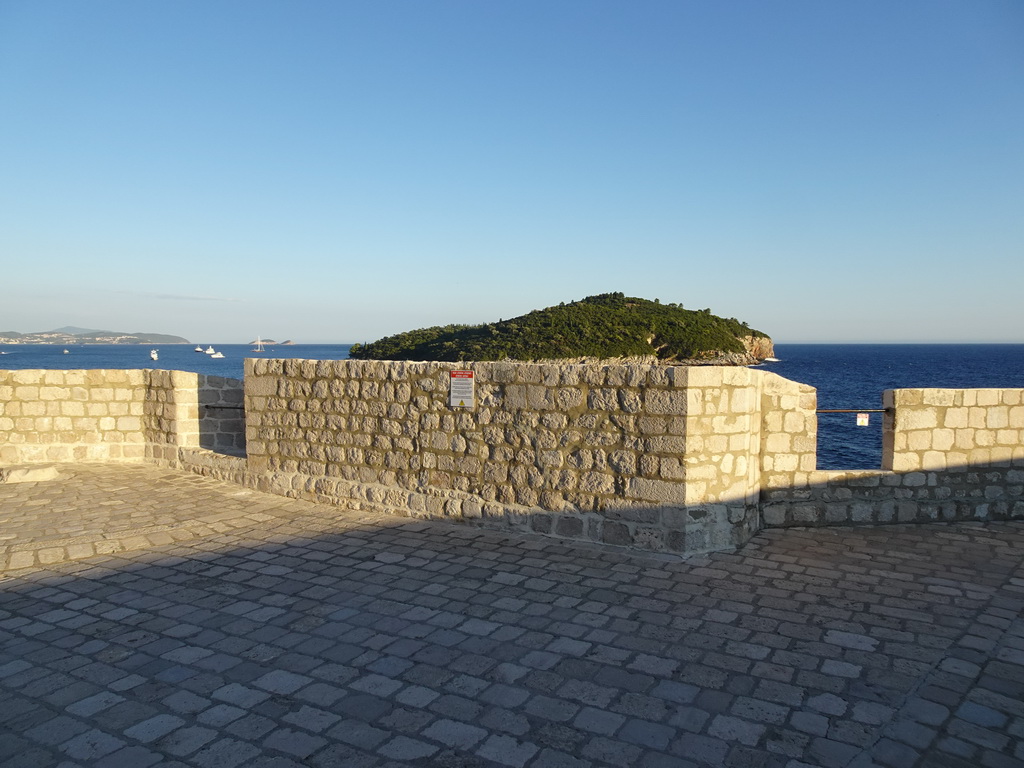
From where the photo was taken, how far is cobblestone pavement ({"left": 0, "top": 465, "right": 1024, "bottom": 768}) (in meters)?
3.19

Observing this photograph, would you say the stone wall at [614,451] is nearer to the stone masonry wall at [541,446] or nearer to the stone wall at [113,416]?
the stone masonry wall at [541,446]

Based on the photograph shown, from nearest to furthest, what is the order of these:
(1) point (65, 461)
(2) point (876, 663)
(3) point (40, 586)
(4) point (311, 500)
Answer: (2) point (876, 663) → (3) point (40, 586) → (4) point (311, 500) → (1) point (65, 461)

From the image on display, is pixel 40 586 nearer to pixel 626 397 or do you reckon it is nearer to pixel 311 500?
pixel 311 500

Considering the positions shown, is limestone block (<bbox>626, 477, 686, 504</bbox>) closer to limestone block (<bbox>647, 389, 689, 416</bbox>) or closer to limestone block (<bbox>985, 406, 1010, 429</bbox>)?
limestone block (<bbox>647, 389, 689, 416</bbox>)

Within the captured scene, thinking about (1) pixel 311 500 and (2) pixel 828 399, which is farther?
(2) pixel 828 399

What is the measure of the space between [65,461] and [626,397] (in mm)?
9439

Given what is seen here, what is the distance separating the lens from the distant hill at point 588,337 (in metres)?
57.0

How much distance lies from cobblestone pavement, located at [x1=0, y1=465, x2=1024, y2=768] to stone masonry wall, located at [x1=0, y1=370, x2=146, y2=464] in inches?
170

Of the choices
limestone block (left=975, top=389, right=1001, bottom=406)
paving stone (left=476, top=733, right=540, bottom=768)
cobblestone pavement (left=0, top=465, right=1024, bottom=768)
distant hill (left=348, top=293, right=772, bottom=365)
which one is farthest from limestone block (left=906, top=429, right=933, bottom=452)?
distant hill (left=348, top=293, right=772, bottom=365)

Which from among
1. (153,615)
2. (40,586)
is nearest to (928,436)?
(153,615)

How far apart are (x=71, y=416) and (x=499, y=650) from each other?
967cm

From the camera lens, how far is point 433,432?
738cm

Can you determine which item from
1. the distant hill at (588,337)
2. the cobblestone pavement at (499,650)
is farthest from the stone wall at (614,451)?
the distant hill at (588,337)

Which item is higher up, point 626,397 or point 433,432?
point 626,397
